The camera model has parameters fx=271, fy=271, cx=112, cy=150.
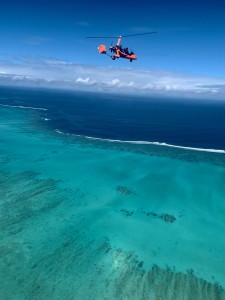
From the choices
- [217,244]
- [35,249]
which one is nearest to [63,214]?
[35,249]

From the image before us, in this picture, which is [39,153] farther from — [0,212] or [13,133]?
[0,212]

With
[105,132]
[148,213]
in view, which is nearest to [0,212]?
[148,213]

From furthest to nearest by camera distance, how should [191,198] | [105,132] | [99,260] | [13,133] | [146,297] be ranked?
[105,132] < [13,133] < [191,198] < [99,260] < [146,297]

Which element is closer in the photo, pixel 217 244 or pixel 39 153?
pixel 217 244

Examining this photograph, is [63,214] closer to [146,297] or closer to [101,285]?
[101,285]

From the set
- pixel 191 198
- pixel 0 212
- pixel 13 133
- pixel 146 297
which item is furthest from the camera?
pixel 13 133

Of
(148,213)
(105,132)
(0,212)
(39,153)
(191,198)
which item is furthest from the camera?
(105,132)
